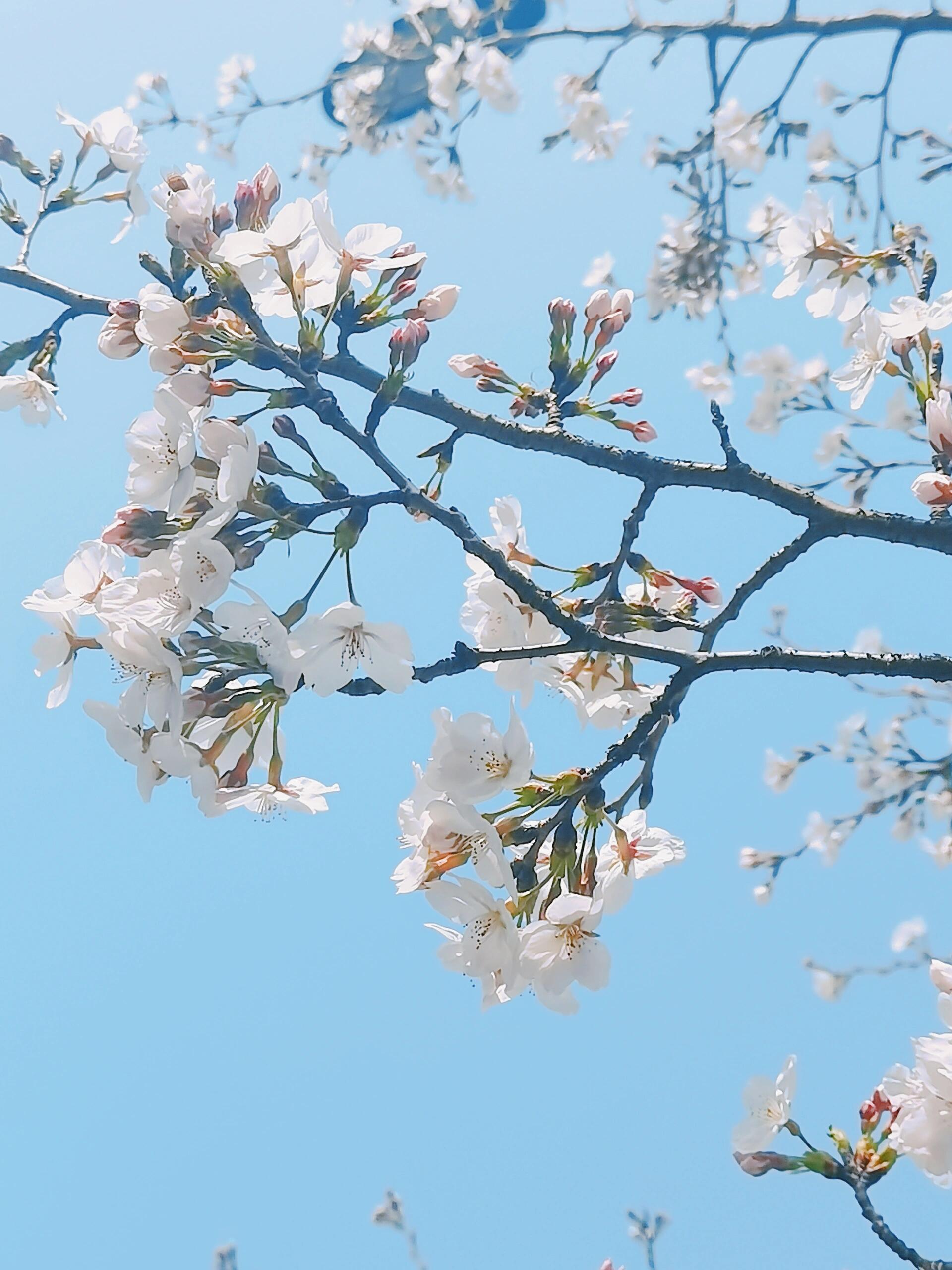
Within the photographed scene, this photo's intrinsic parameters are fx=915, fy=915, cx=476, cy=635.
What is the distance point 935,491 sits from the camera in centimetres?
159

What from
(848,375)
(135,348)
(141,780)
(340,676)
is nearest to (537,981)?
(340,676)

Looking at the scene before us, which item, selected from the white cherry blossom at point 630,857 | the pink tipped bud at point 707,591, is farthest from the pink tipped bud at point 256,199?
the white cherry blossom at point 630,857

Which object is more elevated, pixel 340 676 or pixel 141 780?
pixel 340 676

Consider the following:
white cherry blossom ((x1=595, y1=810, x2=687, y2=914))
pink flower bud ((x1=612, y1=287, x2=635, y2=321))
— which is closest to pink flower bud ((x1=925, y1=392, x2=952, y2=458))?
pink flower bud ((x1=612, y1=287, x2=635, y2=321))

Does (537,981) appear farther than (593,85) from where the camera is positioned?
No

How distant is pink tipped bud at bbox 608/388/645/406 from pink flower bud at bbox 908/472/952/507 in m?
0.57

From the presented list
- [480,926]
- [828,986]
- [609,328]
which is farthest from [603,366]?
[828,986]

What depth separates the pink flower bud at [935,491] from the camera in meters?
1.59

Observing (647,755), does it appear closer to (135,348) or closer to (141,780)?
(141,780)

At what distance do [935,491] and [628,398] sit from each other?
62cm

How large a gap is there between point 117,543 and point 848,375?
1.68 metres

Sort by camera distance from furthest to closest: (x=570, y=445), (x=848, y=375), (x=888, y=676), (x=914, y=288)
→ (x=848, y=375), (x=914, y=288), (x=570, y=445), (x=888, y=676)

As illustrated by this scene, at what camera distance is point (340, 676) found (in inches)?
52.8

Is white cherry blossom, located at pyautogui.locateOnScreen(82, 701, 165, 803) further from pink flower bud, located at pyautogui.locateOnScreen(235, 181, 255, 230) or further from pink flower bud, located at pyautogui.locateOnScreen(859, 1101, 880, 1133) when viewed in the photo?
pink flower bud, located at pyautogui.locateOnScreen(859, 1101, 880, 1133)
